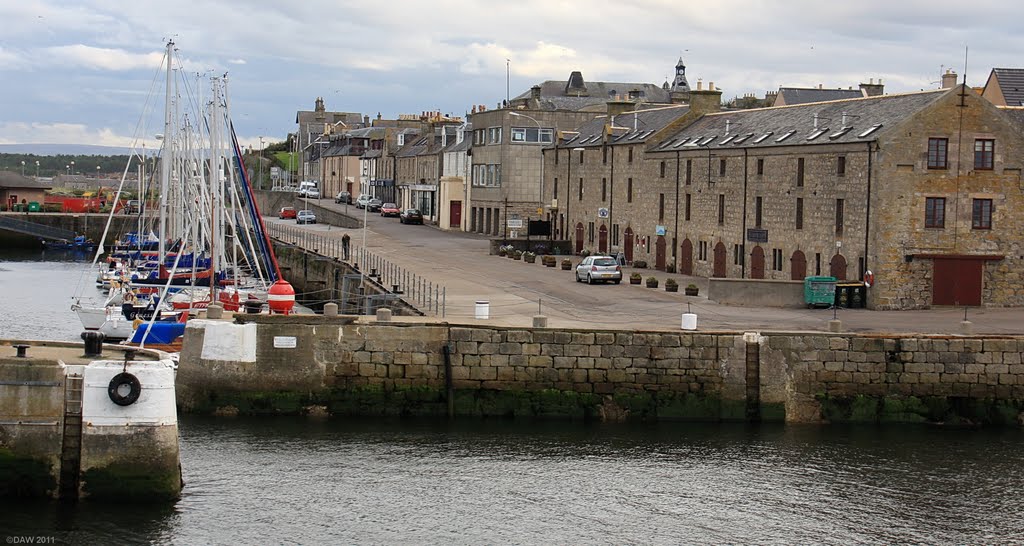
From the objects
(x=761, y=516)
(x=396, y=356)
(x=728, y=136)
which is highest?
(x=728, y=136)

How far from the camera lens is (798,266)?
4959cm

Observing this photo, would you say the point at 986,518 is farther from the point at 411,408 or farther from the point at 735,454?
the point at 411,408

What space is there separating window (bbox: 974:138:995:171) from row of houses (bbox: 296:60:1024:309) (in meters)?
0.05

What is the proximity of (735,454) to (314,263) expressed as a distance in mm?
38801

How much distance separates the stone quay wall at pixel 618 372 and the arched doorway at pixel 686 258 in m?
23.6

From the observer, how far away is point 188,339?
34.9 m

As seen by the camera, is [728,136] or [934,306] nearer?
[934,306]

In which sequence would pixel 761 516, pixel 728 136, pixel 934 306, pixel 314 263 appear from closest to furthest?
pixel 761 516
pixel 934 306
pixel 728 136
pixel 314 263

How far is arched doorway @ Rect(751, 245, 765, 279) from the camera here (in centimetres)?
5250

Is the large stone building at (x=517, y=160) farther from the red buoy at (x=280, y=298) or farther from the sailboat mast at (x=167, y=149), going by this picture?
the red buoy at (x=280, y=298)

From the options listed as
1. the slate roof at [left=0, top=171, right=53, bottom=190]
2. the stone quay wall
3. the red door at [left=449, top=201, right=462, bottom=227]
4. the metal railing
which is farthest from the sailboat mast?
the slate roof at [left=0, top=171, right=53, bottom=190]

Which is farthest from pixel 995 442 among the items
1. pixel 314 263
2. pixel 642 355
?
pixel 314 263

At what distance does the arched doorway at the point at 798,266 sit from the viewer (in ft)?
161

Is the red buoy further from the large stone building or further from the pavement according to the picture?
the large stone building
